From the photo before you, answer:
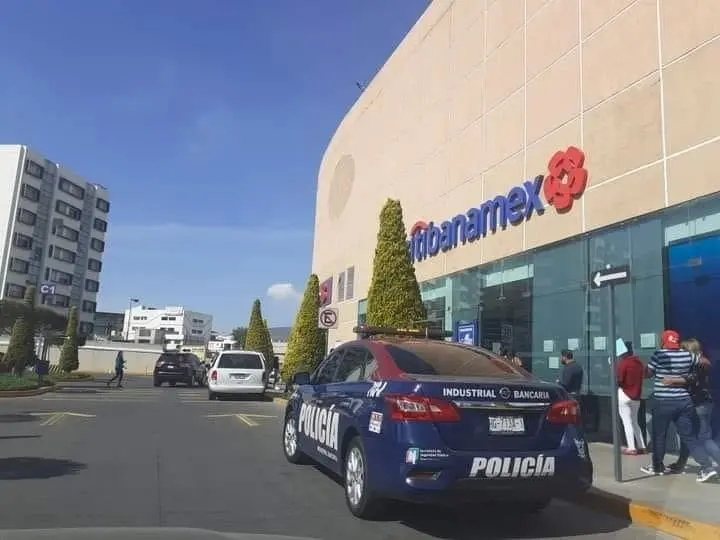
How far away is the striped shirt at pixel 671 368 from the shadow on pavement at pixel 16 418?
A: 11.9m

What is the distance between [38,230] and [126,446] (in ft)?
260

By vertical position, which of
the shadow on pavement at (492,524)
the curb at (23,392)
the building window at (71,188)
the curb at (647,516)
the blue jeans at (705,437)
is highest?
the building window at (71,188)

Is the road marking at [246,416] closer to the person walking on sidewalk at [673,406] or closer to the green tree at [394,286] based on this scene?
the green tree at [394,286]

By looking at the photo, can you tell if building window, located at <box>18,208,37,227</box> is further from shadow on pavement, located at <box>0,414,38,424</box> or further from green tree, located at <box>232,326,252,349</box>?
shadow on pavement, located at <box>0,414,38,424</box>

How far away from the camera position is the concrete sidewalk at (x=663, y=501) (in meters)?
6.09

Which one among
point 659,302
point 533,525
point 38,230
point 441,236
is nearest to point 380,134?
point 441,236

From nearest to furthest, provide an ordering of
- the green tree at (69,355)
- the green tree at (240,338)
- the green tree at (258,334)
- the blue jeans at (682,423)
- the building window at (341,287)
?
1. the blue jeans at (682,423)
2. the building window at (341,287)
3. the green tree at (69,355)
4. the green tree at (258,334)
5. the green tree at (240,338)

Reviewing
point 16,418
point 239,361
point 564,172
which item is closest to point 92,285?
point 239,361

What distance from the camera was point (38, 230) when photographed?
81.1m

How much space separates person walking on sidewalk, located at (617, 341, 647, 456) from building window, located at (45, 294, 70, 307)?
83205mm

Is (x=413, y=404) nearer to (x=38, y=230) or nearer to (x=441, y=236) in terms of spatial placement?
(x=441, y=236)

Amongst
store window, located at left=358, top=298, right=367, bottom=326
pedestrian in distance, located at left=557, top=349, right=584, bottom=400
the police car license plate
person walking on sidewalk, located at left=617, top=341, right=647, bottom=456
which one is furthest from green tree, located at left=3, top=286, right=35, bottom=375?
the police car license plate

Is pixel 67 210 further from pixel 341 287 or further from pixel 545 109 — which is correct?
pixel 545 109

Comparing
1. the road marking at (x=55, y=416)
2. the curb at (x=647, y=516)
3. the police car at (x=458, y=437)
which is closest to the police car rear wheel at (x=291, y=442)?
the police car at (x=458, y=437)
